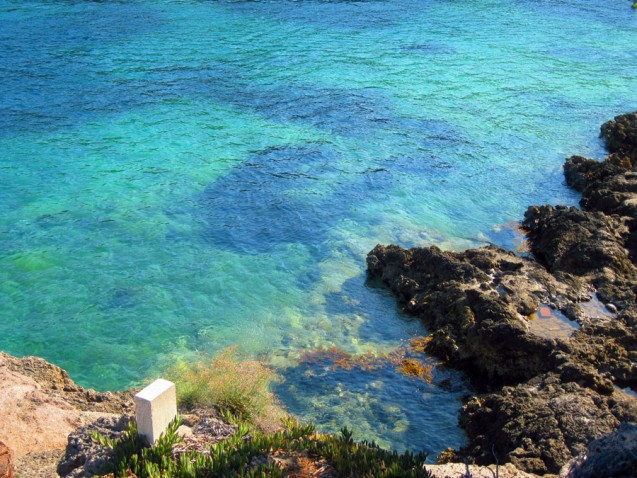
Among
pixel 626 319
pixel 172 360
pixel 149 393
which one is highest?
pixel 149 393

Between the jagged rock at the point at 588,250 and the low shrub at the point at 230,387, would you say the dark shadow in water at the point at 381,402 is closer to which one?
the low shrub at the point at 230,387

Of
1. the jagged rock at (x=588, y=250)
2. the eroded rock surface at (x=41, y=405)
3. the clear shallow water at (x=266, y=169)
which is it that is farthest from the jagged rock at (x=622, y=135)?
the eroded rock surface at (x=41, y=405)

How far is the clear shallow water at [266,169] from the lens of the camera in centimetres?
1438

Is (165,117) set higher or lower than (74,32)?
lower

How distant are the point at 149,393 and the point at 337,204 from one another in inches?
490

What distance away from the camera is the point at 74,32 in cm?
3369

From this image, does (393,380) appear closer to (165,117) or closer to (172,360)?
(172,360)

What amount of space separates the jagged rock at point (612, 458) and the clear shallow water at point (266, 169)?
347 centimetres

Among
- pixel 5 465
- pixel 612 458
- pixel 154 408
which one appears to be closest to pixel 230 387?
pixel 154 408

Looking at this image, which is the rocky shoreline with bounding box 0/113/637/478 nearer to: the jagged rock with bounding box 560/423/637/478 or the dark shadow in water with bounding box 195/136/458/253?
the jagged rock with bounding box 560/423/637/478

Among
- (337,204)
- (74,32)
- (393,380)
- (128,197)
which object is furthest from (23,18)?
(393,380)

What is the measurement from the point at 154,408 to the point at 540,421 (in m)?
5.59

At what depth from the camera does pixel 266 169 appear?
21.9 m

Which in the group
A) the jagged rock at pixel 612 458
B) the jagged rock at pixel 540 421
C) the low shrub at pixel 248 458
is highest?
the jagged rock at pixel 612 458
